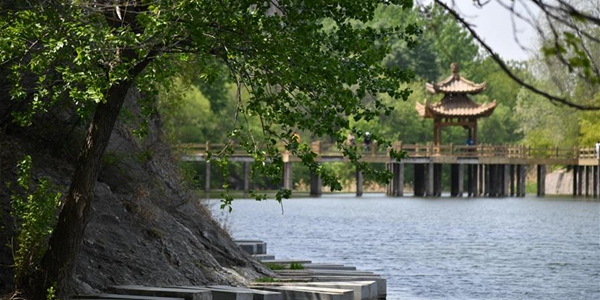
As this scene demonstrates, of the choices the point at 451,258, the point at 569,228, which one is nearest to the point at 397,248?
the point at 451,258

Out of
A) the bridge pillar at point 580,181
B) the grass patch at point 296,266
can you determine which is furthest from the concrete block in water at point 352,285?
the bridge pillar at point 580,181

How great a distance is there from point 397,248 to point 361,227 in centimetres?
923

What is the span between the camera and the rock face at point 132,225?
44.2ft

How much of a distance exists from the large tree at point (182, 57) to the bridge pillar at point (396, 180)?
192 ft

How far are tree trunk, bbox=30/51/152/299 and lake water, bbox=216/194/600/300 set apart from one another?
9.11 metres

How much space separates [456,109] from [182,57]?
61.5 meters

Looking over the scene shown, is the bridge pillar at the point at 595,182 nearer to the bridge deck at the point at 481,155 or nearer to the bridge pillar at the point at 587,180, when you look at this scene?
the bridge pillar at the point at 587,180

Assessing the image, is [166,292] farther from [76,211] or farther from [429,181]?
[429,181]

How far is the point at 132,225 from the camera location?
48.2 feet

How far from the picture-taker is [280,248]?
3212cm

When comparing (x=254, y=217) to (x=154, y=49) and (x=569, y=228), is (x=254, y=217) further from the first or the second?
(x=154, y=49)

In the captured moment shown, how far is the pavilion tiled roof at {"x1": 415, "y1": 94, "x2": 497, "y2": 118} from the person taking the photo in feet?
233

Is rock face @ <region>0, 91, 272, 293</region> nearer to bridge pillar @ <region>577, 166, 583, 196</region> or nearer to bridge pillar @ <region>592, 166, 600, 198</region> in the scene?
bridge pillar @ <region>592, 166, 600, 198</region>

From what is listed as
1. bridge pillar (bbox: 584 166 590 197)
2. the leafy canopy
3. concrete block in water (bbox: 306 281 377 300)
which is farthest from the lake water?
bridge pillar (bbox: 584 166 590 197)
